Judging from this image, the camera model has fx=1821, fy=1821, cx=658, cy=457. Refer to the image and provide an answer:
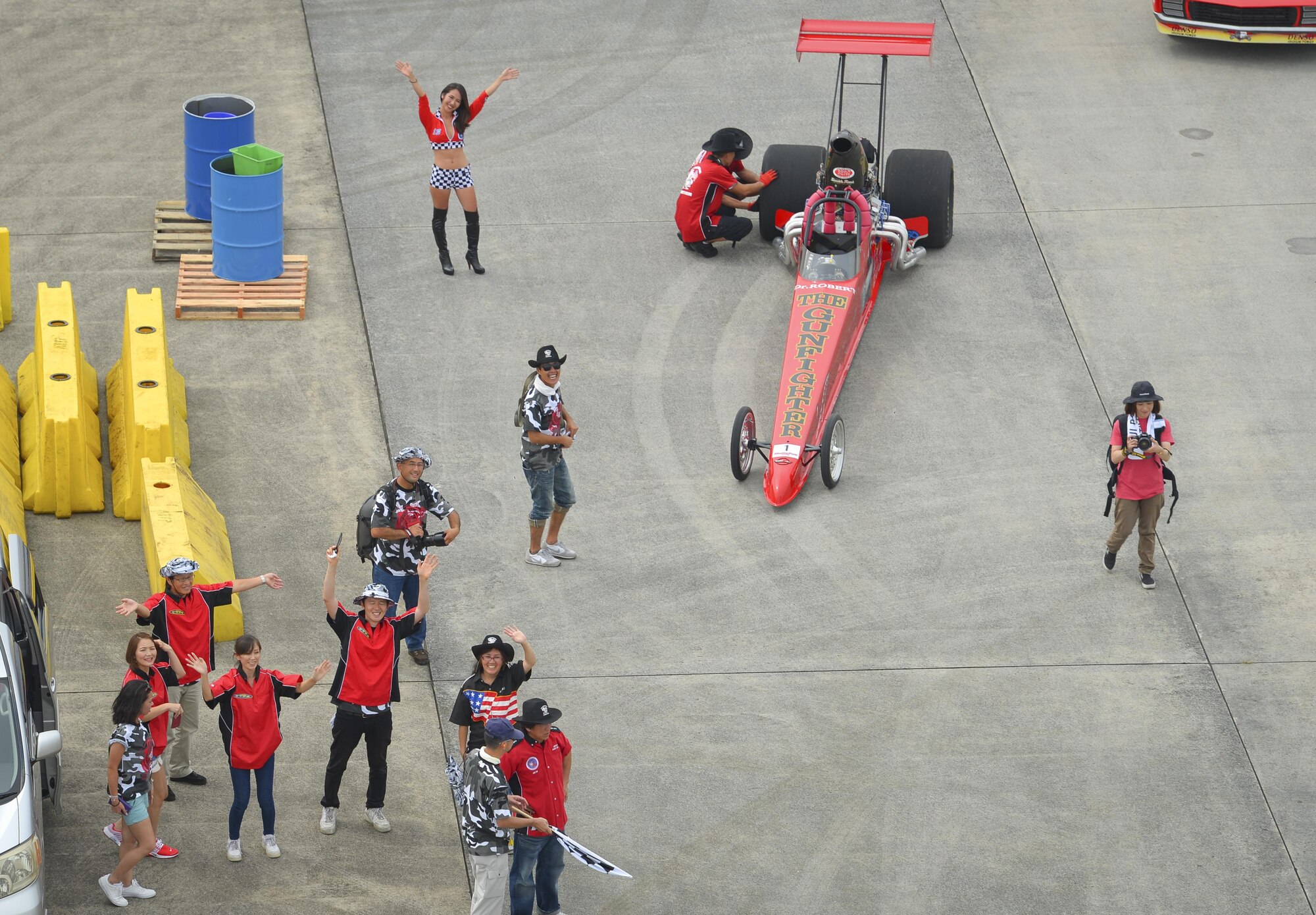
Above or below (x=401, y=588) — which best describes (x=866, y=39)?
above

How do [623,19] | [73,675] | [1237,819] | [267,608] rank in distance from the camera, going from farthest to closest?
[623,19] → [267,608] → [73,675] → [1237,819]

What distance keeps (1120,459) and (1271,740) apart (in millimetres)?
2051

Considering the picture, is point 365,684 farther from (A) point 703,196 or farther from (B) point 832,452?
(A) point 703,196

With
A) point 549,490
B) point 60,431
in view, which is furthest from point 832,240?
point 60,431

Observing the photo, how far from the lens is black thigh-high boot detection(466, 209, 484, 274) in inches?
628

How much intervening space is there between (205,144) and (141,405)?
4.39 meters

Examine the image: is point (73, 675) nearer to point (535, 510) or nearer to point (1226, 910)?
point (535, 510)

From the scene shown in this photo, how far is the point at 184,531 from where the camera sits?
11.5 m

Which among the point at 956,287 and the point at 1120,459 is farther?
the point at 956,287

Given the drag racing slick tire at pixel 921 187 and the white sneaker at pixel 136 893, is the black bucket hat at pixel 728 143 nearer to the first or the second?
the drag racing slick tire at pixel 921 187

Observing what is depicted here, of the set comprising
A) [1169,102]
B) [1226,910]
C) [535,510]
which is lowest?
[1226,910]

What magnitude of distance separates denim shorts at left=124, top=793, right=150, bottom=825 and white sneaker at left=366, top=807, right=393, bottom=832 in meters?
1.35

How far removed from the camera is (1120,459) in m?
11.9

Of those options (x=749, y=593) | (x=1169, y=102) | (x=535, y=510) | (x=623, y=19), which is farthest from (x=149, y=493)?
(x=1169, y=102)
